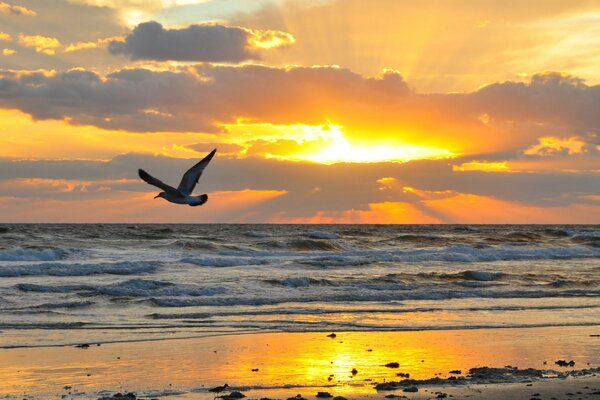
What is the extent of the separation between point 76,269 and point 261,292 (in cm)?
975

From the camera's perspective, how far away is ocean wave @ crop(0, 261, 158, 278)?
1181 inches

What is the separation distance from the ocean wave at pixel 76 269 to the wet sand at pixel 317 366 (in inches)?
625

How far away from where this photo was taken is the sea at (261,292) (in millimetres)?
17922

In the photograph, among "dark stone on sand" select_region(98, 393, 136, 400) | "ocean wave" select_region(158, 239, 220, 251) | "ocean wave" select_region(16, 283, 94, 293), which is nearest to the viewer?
"dark stone on sand" select_region(98, 393, 136, 400)

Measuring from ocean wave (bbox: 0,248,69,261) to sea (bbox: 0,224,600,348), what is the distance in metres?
0.08

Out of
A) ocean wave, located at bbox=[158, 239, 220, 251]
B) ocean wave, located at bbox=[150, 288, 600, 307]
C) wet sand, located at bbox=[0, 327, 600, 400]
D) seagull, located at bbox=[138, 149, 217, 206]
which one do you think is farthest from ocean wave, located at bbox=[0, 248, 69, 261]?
seagull, located at bbox=[138, 149, 217, 206]

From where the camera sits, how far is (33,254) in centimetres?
3931

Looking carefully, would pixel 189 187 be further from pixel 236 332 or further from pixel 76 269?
pixel 76 269

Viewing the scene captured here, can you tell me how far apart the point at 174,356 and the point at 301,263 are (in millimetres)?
23614

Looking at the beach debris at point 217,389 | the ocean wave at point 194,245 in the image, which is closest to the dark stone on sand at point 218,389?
the beach debris at point 217,389

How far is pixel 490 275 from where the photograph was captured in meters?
32.3

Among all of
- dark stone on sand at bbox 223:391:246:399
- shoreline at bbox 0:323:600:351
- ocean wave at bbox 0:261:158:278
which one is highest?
ocean wave at bbox 0:261:158:278

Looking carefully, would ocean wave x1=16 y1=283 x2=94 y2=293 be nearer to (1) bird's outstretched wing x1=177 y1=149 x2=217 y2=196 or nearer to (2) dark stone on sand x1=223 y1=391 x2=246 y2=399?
(1) bird's outstretched wing x1=177 y1=149 x2=217 y2=196

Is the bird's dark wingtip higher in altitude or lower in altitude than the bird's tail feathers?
higher
